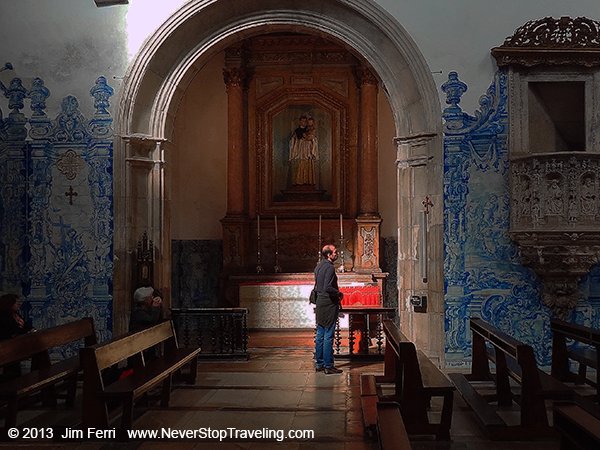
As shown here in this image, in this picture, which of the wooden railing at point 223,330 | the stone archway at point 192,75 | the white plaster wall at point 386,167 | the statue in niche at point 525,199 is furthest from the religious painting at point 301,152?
the statue in niche at point 525,199

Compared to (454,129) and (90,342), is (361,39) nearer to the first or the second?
(454,129)

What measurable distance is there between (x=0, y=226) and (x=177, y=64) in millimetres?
2752

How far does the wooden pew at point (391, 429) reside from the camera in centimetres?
305

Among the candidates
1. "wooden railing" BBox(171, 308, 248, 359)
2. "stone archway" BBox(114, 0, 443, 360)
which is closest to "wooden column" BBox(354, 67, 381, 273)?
"wooden railing" BBox(171, 308, 248, 359)

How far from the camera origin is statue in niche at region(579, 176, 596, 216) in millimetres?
6996

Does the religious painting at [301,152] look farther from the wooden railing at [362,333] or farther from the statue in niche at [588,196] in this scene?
the statue in niche at [588,196]

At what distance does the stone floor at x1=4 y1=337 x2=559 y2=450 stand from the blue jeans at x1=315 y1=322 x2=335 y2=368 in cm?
15

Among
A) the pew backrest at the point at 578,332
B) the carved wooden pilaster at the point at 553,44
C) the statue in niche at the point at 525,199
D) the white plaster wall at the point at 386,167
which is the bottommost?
the pew backrest at the point at 578,332

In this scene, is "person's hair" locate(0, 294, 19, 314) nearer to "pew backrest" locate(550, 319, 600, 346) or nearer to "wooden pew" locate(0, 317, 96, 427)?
"wooden pew" locate(0, 317, 96, 427)

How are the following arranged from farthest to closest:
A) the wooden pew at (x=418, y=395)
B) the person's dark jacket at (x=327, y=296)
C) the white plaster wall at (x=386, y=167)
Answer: the white plaster wall at (x=386, y=167), the person's dark jacket at (x=327, y=296), the wooden pew at (x=418, y=395)

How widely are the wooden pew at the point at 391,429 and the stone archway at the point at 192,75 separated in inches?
164

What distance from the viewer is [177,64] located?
8.35 m

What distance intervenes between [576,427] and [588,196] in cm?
444

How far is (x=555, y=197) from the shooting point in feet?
23.0
